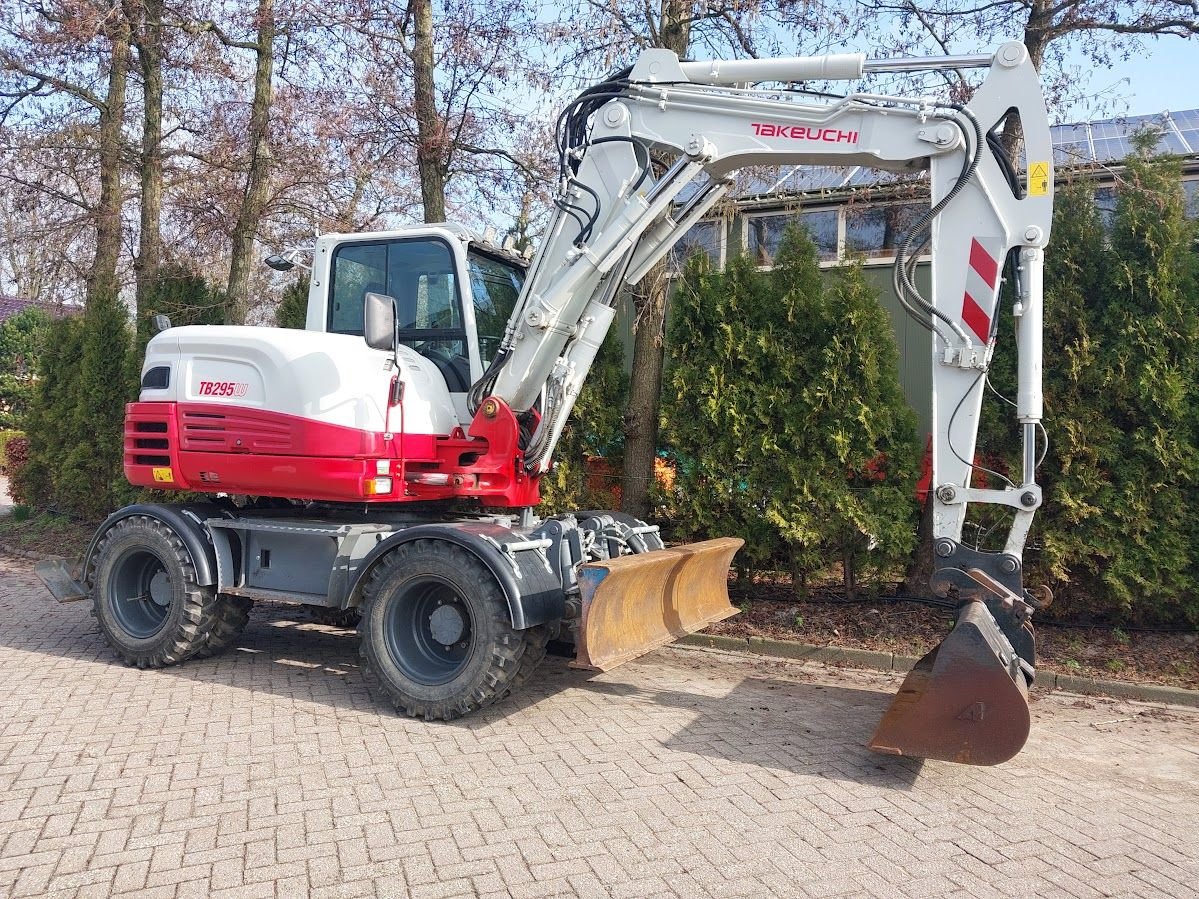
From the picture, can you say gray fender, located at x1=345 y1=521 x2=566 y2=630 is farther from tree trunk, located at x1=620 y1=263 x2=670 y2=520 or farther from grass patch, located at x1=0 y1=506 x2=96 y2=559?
grass patch, located at x1=0 y1=506 x2=96 y2=559

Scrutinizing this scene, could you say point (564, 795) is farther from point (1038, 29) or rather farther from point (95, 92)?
point (95, 92)

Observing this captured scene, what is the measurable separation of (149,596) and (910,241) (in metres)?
5.63

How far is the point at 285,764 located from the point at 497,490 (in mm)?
2159

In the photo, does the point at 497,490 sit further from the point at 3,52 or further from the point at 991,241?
the point at 3,52

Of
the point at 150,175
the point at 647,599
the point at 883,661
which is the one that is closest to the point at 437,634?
the point at 647,599

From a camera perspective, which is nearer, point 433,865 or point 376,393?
point 433,865

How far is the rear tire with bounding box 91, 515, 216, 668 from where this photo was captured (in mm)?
6191

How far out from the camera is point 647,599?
18.7 feet

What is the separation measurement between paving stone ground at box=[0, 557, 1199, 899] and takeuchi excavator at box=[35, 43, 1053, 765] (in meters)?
0.39

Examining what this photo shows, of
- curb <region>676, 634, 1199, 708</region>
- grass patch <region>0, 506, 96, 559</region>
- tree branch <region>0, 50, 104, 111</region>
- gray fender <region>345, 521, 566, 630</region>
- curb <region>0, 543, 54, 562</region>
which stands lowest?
curb <region>676, 634, 1199, 708</region>

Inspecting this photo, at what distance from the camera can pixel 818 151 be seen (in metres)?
5.21

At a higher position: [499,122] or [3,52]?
[3,52]

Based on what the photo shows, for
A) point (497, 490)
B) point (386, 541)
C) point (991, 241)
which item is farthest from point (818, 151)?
point (386, 541)

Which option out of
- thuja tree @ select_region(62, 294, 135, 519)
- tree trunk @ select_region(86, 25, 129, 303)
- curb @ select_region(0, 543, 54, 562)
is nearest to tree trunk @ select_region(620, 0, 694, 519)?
thuja tree @ select_region(62, 294, 135, 519)
